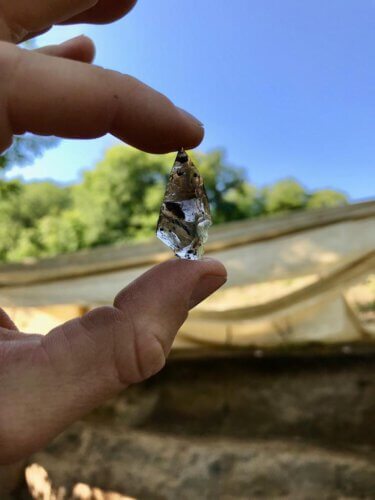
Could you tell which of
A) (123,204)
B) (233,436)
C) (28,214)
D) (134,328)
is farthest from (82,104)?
(28,214)

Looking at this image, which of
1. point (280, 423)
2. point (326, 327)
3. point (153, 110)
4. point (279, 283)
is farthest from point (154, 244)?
point (153, 110)

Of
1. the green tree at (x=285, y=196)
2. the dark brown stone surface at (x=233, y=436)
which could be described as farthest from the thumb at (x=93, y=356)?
the green tree at (x=285, y=196)

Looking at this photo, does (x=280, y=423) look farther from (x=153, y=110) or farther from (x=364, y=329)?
(x=153, y=110)

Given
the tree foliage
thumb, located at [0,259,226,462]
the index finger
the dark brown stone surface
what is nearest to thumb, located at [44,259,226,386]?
thumb, located at [0,259,226,462]

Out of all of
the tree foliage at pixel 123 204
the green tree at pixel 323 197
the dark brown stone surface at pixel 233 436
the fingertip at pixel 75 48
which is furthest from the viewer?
the green tree at pixel 323 197

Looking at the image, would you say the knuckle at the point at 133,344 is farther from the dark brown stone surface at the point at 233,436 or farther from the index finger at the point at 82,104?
the dark brown stone surface at the point at 233,436

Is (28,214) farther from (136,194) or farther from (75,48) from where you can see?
(75,48)
